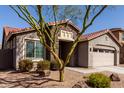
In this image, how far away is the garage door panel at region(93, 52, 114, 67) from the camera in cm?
1953

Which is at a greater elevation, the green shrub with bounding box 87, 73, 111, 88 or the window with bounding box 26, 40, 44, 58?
the window with bounding box 26, 40, 44, 58

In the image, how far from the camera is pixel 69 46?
19.8 m

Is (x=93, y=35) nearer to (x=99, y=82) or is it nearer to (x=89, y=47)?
(x=89, y=47)

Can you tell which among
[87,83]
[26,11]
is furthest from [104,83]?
[26,11]

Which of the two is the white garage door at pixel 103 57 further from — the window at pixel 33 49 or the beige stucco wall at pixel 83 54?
the window at pixel 33 49

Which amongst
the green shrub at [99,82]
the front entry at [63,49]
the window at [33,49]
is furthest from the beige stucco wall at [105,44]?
the green shrub at [99,82]

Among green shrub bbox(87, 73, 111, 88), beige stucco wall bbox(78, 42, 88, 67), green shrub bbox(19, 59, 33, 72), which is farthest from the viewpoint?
beige stucco wall bbox(78, 42, 88, 67)

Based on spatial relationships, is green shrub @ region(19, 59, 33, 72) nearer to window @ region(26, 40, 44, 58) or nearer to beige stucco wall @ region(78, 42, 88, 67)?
window @ region(26, 40, 44, 58)

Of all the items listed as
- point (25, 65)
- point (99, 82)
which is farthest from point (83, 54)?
point (99, 82)

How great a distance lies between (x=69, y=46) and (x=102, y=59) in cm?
395

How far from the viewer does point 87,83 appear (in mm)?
9609

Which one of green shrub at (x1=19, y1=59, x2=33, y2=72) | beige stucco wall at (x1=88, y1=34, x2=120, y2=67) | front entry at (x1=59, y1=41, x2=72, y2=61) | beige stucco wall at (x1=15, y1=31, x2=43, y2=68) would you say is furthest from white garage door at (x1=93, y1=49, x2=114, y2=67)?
beige stucco wall at (x1=15, y1=31, x2=43, y2=68)
